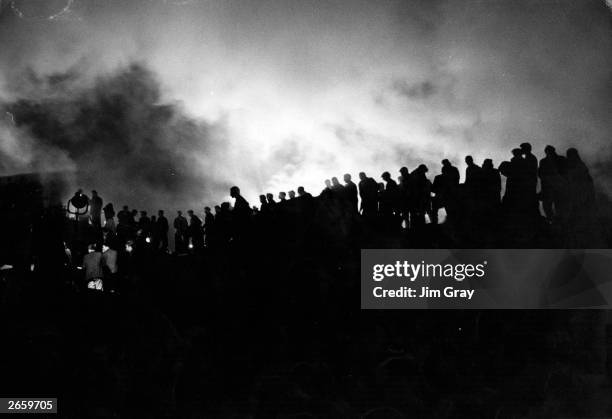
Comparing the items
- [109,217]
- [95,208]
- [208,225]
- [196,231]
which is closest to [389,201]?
[208,225]

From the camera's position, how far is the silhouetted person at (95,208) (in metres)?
17.7

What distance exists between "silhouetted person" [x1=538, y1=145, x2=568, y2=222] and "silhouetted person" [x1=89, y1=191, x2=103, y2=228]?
42.4 ft

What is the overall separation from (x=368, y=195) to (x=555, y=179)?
4.78m

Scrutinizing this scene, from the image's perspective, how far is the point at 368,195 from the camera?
1562 cm

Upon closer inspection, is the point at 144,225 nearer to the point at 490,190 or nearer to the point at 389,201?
the point at 389,201

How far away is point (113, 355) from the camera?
13742 mm

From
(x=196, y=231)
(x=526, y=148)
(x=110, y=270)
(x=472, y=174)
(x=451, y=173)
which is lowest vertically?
(x=110, y=270)

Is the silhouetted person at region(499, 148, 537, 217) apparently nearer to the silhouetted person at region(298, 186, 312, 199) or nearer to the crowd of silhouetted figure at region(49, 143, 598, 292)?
the crowd of silhouetted figure at region(49, 143, 598, 292)

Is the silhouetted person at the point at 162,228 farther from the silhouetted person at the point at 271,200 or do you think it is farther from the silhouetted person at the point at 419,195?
the silhouetted person at the point at 419,195

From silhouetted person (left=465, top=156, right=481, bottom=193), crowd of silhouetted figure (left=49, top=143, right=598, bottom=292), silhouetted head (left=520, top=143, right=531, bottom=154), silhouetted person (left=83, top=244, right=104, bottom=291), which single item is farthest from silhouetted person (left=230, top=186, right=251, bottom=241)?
silhouetted head (left=520, top=143, right=531, bottom=154)

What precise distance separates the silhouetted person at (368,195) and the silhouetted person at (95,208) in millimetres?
8355

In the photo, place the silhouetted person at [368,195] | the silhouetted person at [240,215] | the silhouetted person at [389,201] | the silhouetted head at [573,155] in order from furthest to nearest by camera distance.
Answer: the silhouetted person at [240,215]
the silhouetted person at [368,195]
the silhouetted person at [389,201]
the silhouetted head at [573,155]

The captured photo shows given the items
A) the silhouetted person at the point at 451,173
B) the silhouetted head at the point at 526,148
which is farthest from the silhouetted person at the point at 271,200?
the silhouetted head at the point at 526,148

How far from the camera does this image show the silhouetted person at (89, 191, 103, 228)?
17.7 meters
